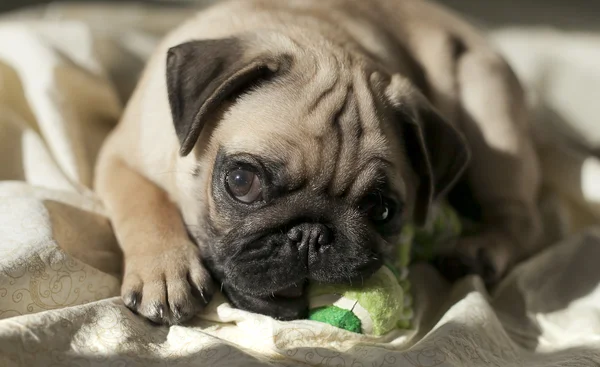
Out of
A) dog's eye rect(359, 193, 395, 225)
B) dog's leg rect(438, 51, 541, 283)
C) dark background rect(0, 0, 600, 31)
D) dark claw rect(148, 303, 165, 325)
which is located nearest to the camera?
dark claw rect(148, 303, 165, 325)

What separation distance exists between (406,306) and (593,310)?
103cm

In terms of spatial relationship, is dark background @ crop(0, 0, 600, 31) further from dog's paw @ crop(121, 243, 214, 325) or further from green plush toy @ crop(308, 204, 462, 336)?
green plush toy @ crop(308, 204, 462, 336)

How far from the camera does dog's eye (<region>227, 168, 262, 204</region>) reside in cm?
284

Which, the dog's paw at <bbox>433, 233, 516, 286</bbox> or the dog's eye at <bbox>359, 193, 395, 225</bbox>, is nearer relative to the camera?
the dog's eye at <bbox>359, 193, 395, 225</bbox>

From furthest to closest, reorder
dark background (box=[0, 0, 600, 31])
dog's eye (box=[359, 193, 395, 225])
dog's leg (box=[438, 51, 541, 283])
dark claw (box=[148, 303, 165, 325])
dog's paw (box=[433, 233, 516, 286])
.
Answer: dark background (box=[0, 0, 600, 31]) → dog's leg (box=[438, 51, 541, 283]) → dog's paw (box=[433, 233, 516, 286]) → dog's eye (box=[359, 193, 395, 225]) → dark claw (box=[148, 303, 165, 325])

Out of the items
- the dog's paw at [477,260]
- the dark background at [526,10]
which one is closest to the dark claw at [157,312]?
the dog's paw at [477,260]

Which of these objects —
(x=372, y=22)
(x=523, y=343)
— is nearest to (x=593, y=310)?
(x=523, y=343)

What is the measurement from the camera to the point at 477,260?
375cm

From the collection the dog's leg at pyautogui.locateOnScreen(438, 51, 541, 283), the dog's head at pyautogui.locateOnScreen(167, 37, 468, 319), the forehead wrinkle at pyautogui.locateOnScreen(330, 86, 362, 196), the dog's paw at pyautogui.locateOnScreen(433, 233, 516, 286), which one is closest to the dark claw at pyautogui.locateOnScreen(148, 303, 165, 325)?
the dog's head at pyautogui.locateOnScreen(167, 37, 468, 319)

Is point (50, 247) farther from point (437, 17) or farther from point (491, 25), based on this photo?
point (491, 25)

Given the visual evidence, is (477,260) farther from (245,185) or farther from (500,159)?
(245,185)

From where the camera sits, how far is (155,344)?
2.67m

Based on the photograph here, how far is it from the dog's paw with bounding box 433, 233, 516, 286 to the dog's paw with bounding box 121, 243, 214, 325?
142 centimetres

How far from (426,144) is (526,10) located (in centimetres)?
500
